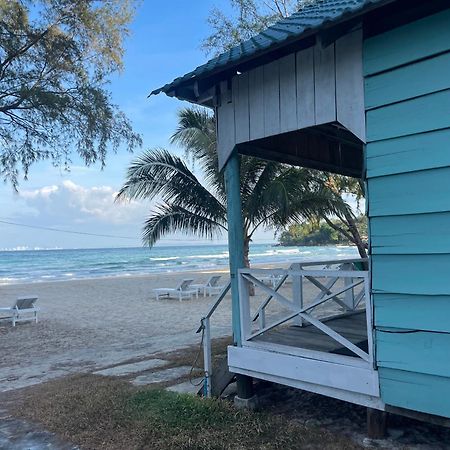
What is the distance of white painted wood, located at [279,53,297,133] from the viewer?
14.8 ft

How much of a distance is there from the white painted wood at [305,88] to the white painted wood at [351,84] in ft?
0.95

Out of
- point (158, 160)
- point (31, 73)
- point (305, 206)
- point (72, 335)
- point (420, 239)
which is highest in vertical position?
point (31, 73)

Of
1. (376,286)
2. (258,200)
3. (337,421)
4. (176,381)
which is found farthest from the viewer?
(258,200)

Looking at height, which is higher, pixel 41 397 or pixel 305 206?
pixel 305 206

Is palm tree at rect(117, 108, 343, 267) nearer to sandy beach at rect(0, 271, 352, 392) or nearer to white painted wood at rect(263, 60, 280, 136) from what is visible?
sandy beach at rect(0, 271, 352, 392)

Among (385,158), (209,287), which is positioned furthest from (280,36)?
(209,287)

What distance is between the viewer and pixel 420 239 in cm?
353

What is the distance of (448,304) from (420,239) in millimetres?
509

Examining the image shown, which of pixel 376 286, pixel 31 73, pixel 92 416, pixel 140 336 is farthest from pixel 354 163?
pixel 31 73

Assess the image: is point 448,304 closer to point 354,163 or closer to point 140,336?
point 354,163

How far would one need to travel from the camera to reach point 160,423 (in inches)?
172

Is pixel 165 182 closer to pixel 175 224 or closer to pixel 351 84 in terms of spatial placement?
pixel 175 224

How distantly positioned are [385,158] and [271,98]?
147 cm

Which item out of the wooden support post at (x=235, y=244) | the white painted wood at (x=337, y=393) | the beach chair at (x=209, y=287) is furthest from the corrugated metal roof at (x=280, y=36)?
the beach chair at (x=209, y=287)
